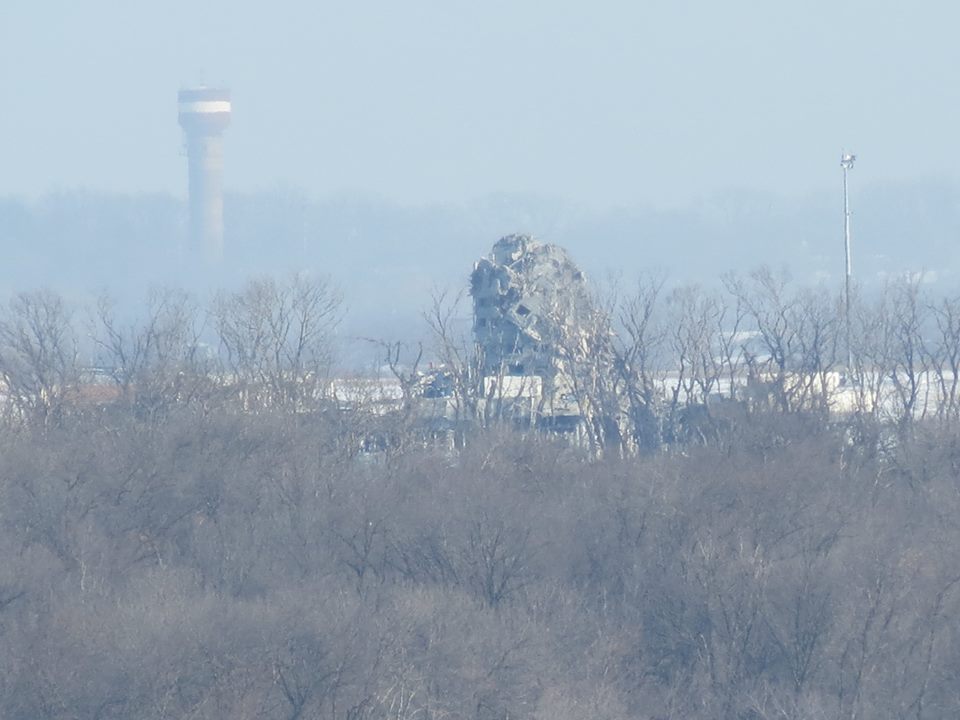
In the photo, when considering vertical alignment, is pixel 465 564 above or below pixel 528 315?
below

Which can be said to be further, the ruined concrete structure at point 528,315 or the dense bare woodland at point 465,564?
the ruined concrete structure at point 528,315

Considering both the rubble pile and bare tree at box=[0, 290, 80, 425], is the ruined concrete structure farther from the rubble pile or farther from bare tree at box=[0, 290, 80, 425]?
bare tree at box=[0, 290, 80, 425]

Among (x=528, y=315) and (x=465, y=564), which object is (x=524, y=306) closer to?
(x=528, y=315)

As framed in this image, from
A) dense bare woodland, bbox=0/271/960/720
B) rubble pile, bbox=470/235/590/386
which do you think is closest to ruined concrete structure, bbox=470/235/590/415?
rubble pile, bbox=470/235/590/386

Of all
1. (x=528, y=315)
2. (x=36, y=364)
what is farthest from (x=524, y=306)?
(x=36, y=364)

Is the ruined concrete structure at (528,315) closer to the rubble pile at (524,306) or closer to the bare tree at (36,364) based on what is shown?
the rubble pile at (524,306)

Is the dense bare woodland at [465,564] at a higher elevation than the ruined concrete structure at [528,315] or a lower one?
lower

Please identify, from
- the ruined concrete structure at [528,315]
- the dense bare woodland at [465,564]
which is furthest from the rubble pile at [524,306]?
the dense bare woodland at [465,564]
